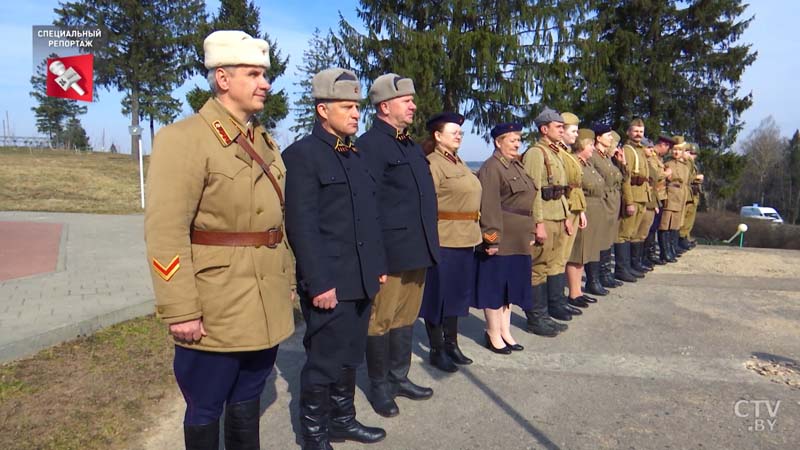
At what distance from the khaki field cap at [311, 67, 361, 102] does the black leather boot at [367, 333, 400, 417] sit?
4.95 feet

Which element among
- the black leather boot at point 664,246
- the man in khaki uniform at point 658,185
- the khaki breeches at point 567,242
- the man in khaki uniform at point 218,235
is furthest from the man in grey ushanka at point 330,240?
the black leather boot at point 664,246

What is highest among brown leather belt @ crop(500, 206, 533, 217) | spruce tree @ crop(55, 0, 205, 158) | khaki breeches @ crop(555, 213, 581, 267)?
spruce tree @ crop(55, 0, 205, 158)

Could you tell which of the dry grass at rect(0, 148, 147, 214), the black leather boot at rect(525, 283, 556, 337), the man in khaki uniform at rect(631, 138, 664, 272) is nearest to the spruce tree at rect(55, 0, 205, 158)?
the dry grass at rect(0, 148, 147, 214)

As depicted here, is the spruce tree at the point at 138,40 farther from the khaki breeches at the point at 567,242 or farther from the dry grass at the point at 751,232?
the khaki breeches at the point at 567,242

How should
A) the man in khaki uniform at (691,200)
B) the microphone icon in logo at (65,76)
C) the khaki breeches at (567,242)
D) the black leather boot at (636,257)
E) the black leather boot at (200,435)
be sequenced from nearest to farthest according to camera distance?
the black leather boot at (200,435)
the khaki breeches at (567,242)
the black leather boot at (636,257)
the man in khaki uniform at (691,200)
the microphone icon in logo at (65,76)

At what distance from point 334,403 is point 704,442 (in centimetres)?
211

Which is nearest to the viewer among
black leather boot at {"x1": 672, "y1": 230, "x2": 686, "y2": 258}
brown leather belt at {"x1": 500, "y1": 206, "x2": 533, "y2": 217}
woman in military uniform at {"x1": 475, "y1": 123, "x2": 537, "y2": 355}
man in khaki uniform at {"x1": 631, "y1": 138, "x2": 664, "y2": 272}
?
woman in military uniform at {"x1": 475, "y1": 123, "x2": 537, "y2": 355}

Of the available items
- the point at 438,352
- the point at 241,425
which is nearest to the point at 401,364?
the point at 438,352

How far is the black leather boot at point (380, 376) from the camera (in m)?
3.68

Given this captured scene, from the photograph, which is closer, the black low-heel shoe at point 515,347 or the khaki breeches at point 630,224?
the black low-heel shoe at point 515,347

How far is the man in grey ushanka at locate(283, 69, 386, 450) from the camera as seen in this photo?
2893 millimetres

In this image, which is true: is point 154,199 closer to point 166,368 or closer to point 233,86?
point 233,86

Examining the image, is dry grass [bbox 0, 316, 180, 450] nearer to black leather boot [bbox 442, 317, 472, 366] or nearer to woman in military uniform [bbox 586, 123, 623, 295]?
black leather boot [bbox 442, 317, 472, 366]
